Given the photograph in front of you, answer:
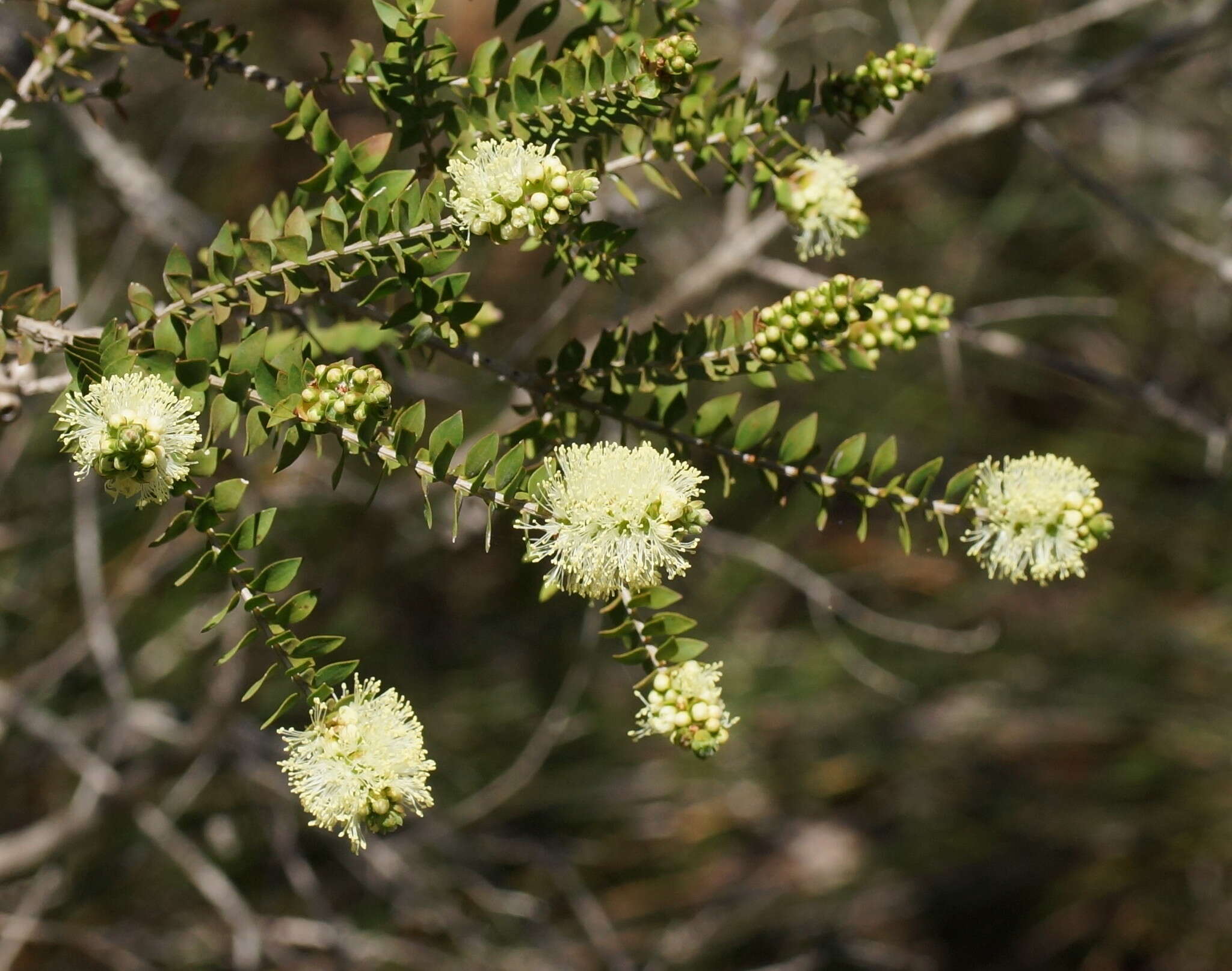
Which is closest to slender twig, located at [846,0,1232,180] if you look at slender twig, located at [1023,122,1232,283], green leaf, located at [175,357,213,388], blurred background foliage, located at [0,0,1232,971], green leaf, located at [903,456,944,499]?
slender twig, located at [1023,122,1232,283]

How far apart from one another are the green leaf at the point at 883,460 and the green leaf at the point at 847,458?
0.06ft

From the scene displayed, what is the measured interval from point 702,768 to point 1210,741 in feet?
4.97

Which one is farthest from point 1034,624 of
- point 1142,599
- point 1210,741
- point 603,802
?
point 603,802

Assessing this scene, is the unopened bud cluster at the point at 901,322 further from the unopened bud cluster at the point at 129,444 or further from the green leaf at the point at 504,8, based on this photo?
the unopened bud cluster at the point at 129,444

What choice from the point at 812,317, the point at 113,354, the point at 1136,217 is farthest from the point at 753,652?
the point at 113,354

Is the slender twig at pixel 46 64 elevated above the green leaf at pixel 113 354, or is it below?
above

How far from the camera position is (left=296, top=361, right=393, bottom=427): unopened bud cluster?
2.84 ft

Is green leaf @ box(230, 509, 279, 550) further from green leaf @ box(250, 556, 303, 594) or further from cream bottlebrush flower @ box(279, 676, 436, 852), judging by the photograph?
cream bottlebrush flower @ box(279, 676, 436, 852)

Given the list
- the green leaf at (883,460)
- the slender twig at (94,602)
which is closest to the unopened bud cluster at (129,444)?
the green leaf at (883,460)

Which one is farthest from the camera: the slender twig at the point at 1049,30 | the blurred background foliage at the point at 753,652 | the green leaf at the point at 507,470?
the blurred background foliage at the point at 753,652

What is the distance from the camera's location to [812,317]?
38.4 inches

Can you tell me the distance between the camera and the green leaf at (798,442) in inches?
42.9

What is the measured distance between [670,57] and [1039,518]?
1.83 feet

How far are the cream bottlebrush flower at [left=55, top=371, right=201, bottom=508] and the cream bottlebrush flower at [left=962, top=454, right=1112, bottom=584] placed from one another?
0.75 meters
